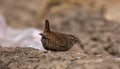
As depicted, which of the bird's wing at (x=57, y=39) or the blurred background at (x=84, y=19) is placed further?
the blurred background at (x=84, y=19)

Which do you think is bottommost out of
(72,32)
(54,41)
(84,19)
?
(54,41)

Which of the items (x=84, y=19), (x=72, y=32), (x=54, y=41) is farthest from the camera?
(x=84, y=19)

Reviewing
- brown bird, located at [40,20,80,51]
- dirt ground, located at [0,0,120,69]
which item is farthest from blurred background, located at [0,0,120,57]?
brown bird, located at [40,20,80,51]

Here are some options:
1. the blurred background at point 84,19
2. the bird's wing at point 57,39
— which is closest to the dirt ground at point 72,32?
the blurred background at point 84,19

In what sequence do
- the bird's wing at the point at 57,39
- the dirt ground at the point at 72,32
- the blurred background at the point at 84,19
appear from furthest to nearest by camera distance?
the blurred background at the point at 84,19
the bird's wing at the point at 57,39
the dirt ground at the point at 72,32

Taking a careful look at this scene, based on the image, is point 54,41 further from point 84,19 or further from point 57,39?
point 84,19

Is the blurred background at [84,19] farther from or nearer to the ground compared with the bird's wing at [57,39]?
farther from the ground

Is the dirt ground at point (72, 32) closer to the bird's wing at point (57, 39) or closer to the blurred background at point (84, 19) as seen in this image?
the blurred background at point (84, 19)

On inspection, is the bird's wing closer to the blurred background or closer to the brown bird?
the brown bird

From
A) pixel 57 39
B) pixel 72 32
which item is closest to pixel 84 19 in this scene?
Result: pixel 72 32
